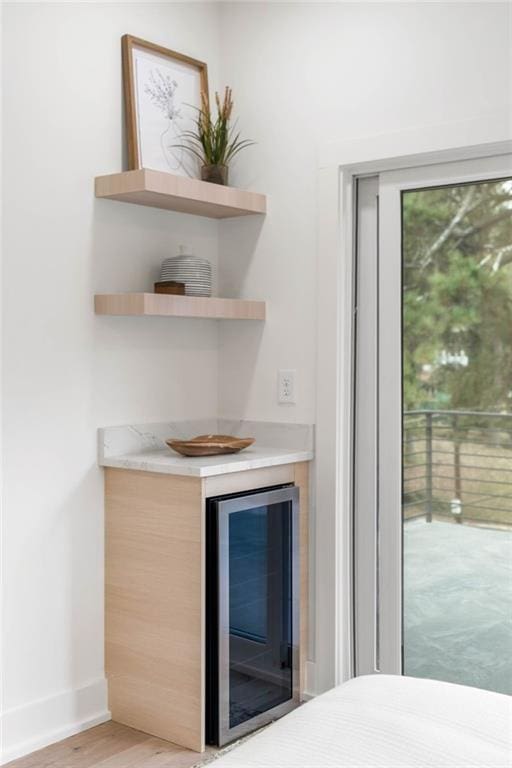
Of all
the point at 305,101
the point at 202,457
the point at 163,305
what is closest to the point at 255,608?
the point at 202,457

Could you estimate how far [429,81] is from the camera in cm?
295

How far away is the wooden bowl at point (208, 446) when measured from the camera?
2.99 meters

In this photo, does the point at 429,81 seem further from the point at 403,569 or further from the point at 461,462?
the point at 403,569

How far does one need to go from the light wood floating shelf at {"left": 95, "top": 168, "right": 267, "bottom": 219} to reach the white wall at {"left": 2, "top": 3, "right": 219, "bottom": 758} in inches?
3.5

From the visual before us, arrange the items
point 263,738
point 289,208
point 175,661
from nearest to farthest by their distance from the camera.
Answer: point 263,738 → point 175,661 → point 289,208

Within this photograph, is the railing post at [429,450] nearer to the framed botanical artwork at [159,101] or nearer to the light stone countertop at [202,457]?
the light stone countertop at [202,457]

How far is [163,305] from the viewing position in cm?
299

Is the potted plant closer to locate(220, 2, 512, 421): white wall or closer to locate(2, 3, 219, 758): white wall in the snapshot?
locate(220, 2, 512, 421): white wall

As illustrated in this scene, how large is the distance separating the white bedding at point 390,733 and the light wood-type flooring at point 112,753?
122cm

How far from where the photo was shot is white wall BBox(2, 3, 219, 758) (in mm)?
2791

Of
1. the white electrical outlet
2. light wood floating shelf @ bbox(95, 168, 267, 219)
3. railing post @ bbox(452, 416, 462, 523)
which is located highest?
light wood floating shelf @ bbox(95, 168, 267, 219)

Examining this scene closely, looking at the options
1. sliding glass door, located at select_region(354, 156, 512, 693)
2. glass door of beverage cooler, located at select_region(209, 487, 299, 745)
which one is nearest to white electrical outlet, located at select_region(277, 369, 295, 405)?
sliding glass door, located at select_region(354, 156, 512, 693)

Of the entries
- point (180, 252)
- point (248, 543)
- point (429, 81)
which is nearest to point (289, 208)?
point (180, 252)

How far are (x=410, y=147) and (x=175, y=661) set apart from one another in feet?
6.33
